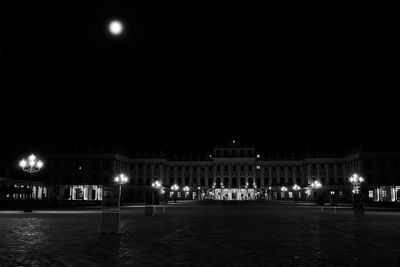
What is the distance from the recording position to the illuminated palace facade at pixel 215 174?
90.2 m

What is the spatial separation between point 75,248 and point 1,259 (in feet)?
6.61

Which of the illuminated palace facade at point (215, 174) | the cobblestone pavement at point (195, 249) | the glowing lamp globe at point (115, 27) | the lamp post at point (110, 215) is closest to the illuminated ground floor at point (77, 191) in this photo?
the illuminated palace facade at point (215, 174)

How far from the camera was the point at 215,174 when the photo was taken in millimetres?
107000

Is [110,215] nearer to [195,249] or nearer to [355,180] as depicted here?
[195,249]

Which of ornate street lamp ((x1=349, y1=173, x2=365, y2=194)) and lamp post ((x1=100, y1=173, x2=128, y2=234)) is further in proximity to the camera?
ornate street lamp ((x1=349, y1=173, x2=365, y2=194))

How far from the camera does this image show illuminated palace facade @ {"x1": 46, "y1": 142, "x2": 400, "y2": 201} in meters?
90.2

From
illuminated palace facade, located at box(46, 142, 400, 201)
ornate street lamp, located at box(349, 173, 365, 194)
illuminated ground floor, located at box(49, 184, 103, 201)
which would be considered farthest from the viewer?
illuminated palace facade, located at box(46, 142, 400, 201)

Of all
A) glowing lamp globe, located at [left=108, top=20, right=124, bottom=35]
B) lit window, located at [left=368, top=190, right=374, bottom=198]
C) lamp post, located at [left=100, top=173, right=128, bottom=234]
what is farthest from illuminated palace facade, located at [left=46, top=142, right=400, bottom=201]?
glowing lamp globe, located at [left=108, top=20, right=124, bottom=35]

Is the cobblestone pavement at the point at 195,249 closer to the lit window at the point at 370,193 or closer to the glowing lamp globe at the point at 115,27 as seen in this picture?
the glowing lamp globe at the point at 115,27

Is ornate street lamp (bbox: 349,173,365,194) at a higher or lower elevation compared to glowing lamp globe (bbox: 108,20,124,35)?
lower

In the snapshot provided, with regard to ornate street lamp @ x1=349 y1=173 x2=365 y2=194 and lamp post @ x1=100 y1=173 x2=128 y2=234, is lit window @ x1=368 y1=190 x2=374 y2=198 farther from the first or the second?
lamp post @ x1=100 y1=173 x2=128 y2=234

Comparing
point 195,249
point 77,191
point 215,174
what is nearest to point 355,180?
point 195,249

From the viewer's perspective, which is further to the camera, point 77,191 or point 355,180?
point 77,191

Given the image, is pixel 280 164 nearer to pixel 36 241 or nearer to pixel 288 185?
pixel 288 185
